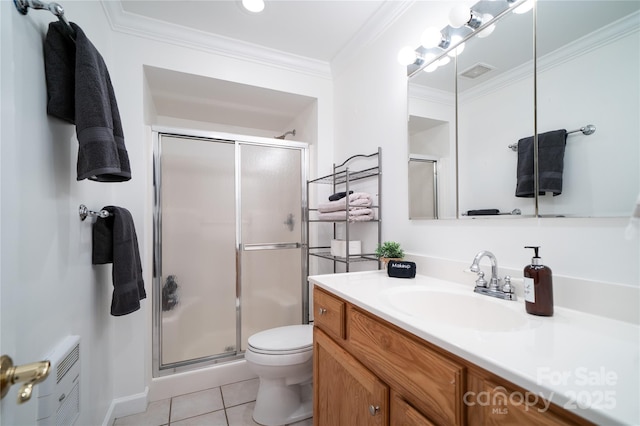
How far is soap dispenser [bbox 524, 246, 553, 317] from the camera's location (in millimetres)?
785

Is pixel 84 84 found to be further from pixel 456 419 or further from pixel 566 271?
pixel 566 271

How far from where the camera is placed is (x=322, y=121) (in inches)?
92.0

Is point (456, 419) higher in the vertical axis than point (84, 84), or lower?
lower

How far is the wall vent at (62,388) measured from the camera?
807 mm

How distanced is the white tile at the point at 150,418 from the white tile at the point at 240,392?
0.35 metres

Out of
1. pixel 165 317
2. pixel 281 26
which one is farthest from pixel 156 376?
pixel 281 26

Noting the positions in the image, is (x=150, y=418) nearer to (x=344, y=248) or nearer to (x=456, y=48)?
(x=344, y=248)

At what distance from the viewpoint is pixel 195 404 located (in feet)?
5.80

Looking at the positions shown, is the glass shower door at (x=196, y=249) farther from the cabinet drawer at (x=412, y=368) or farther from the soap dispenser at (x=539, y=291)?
the soap dispenser at (x=539, y=291)

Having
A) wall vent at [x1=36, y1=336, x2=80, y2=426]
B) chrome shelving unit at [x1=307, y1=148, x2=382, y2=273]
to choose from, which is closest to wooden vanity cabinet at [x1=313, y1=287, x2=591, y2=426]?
chrome shelving unit at [x1=307, y1=148, x2=382, y2=273]

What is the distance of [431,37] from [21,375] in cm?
174

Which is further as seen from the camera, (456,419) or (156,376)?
(156,376)

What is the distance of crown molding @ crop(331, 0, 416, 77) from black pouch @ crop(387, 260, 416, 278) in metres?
1.42

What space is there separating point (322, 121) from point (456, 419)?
2152 mm
